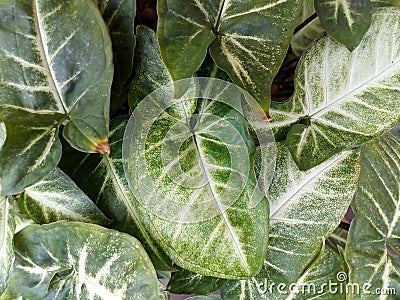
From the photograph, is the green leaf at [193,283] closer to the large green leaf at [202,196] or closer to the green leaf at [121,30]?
the large green leaf at [202,196]

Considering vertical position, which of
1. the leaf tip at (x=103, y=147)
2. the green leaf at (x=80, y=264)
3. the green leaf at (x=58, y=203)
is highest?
the leaf tip at (x=103, y=147)

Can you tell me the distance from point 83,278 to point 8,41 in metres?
0.33

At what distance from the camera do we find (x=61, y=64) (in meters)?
0.63

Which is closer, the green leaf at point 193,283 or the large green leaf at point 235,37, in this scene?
the large green leaf at point 235,37

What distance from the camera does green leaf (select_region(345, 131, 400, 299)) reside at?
2.55 feet

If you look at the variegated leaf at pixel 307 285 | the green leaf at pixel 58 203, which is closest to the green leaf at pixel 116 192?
the green leaf at pixel 58 203

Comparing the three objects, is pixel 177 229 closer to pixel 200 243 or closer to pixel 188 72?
pixel 200 243

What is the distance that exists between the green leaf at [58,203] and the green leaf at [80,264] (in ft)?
0.14

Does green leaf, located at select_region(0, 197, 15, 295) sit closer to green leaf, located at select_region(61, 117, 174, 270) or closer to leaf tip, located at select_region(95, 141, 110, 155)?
green leaf, located at select_region(61, 117, 174, 270)

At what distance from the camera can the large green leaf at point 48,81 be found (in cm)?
60

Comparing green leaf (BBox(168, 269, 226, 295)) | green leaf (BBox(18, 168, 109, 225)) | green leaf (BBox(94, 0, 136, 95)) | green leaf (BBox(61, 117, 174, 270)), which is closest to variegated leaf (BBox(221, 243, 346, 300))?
green leaf (BBox(168, 269, 226, 295))

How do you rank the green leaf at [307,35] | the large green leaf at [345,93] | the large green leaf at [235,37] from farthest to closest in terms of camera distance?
1. the green leaf at [307,35]
2. the large green leaf at [345,93]
3. the large green leaf at [235,37]

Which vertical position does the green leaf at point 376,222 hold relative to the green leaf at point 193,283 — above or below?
above

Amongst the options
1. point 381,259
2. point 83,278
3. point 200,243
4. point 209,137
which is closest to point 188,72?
point 209,137
